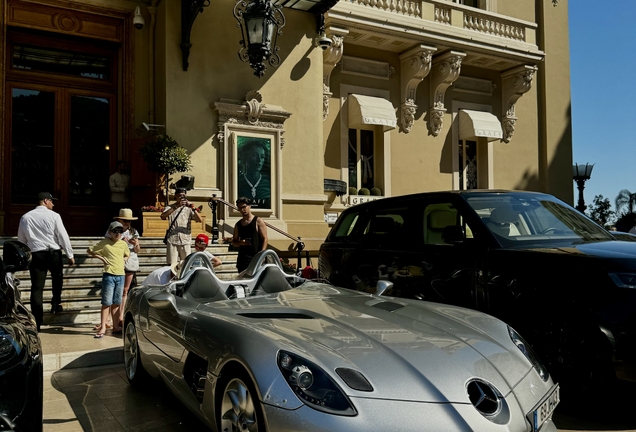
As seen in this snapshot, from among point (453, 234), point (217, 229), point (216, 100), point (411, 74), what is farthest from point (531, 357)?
point (411, 74)

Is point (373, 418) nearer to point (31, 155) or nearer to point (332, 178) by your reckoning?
point (31, 155)

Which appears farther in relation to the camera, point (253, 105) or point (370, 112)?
point (370, 112)

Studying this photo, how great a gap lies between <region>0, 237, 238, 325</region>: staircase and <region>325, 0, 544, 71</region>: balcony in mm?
7723

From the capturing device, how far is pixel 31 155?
12.2 m

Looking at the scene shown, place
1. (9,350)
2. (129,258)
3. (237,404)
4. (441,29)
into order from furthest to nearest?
(441,29) < (129,258) < (237,404) < (9,350)

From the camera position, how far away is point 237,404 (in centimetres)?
287

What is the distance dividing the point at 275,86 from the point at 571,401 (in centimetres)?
1012

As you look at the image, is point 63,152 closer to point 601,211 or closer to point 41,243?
point 41,243

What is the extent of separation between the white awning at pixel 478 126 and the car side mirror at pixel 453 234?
41.5 ft

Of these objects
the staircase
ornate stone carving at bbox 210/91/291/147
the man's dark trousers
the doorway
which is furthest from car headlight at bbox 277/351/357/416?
the doorway

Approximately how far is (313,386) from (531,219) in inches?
137

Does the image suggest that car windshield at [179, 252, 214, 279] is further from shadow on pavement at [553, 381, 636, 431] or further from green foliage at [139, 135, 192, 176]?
green foliage at [139, 135, 192, 176]

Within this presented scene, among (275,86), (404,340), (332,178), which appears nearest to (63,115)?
(275,86)

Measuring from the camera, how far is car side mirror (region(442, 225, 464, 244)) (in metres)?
5.07
